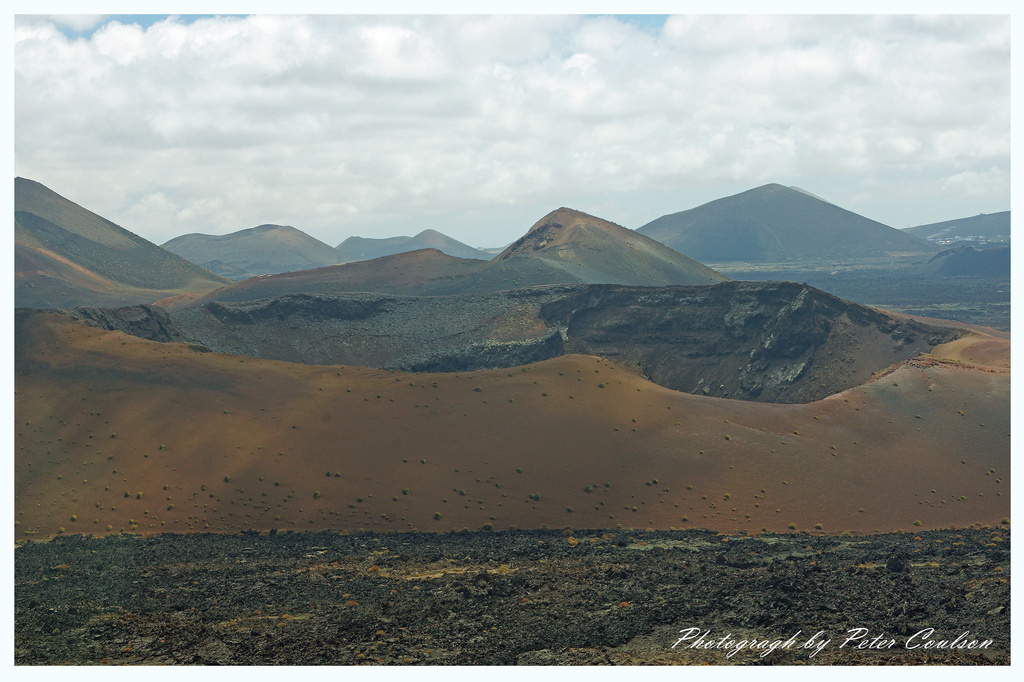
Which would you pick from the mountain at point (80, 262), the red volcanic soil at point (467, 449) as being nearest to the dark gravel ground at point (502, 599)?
the red volcanic soil at point (467, 449)

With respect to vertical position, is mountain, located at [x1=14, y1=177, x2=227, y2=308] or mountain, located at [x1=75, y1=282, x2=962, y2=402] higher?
mountain, located at [x1=14, y1=177, x2=227, y2=308]

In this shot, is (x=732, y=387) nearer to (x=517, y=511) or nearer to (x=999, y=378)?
(x=999, y=378)

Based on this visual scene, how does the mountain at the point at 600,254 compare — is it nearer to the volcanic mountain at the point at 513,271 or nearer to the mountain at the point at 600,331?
the volcanic mountain at the point at 513,271

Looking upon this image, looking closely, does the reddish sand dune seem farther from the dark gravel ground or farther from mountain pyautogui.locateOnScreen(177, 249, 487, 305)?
mountain pyautogui.locateOnScreen(177, 249, 487, 305)

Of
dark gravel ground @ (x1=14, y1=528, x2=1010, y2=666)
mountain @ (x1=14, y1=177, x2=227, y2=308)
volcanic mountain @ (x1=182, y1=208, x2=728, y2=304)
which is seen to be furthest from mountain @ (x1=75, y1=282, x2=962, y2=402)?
mountain @ (x1=14, y1=177, x2=227, y2=308)

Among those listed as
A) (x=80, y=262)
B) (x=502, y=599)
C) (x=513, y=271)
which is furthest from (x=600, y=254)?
(x=502, y=599)

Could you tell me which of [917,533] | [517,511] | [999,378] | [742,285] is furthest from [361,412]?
[742,285]

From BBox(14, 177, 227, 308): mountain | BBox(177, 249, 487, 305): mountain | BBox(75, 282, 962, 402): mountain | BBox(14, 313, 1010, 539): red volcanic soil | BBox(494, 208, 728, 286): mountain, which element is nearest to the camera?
BBox(14, 313, 1010, 539): red volcanic soil
